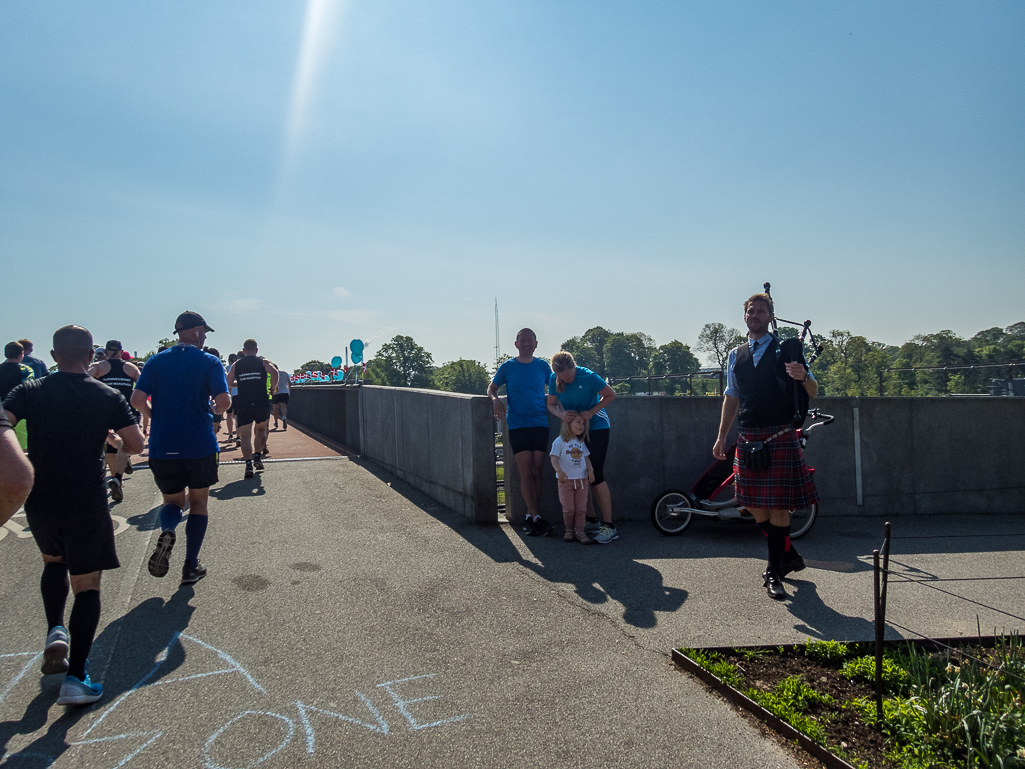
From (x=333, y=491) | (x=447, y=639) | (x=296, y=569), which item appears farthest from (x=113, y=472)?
(x=447, y=639)

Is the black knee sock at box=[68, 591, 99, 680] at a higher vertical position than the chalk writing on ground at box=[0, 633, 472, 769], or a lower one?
higher

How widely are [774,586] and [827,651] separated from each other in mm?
1162

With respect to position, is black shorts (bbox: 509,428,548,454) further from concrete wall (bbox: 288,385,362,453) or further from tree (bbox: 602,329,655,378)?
tree (bbox: 602,329,655,378)

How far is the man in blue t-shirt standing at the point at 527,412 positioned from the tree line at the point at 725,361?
469mm

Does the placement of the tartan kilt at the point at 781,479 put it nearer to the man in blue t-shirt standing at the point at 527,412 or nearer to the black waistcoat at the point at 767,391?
the black waistcoat at the point at 767,391

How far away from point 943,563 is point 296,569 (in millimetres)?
5276

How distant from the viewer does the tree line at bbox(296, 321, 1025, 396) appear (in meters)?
18.8

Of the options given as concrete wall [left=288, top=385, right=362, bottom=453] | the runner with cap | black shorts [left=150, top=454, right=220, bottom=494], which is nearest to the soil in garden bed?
black shorts [left=150, top=454, right=220, bottom=494]

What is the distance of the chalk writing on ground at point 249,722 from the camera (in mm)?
2867

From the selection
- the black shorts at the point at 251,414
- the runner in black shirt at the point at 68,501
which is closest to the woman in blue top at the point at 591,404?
the runner in black shirt at the point at 68,501

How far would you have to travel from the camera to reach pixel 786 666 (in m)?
3.63

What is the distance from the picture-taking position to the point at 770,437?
4996mm

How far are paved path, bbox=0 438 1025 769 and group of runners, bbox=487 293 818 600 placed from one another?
0.36 m

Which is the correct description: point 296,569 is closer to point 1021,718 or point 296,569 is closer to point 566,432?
point 566,432
